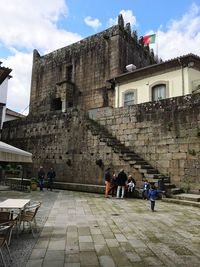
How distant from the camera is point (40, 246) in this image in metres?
4.79

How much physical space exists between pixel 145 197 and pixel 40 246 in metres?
7.28

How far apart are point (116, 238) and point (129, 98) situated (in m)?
12.6

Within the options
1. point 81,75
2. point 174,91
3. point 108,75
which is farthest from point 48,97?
point 174,91

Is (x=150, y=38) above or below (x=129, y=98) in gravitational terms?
above

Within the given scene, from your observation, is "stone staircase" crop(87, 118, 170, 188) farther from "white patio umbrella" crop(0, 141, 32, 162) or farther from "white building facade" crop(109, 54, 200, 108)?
"white patio umbrella" crop(0, 141, 32, 162)

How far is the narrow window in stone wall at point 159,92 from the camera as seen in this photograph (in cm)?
1565

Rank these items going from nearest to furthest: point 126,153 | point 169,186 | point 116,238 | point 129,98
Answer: point 116,238 → point 169,186 → point 126,153 → point 129,98

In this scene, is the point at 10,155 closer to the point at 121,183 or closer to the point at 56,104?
the point at 121,183

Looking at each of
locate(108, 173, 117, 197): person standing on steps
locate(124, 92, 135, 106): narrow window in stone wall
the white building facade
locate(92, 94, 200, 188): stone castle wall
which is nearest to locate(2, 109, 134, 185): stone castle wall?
locate(108, 173, 117, 197): person standing on steps

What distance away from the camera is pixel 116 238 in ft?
17.5

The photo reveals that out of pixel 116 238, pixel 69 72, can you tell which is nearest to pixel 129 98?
pixel 69 72

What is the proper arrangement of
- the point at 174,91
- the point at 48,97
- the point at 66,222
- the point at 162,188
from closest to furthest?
the point at 66,222, the point at 162,188, the point at 174,91, the point at 48,97

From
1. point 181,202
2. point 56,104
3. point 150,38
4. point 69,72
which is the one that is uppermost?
point 150,38

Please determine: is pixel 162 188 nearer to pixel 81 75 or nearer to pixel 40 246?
pixel 40 246
